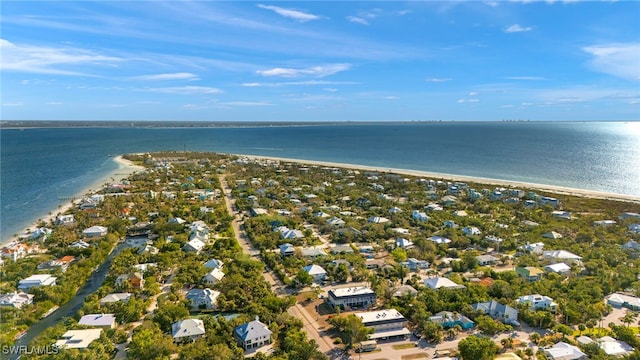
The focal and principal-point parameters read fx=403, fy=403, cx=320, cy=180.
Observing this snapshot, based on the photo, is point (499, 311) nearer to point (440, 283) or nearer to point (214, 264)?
point (440, 283)

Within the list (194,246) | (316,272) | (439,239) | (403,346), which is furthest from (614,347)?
(194,246)

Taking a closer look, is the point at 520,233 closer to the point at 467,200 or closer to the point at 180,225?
the point at 467,200

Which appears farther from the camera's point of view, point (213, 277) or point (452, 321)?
Answer: point (213, 277)

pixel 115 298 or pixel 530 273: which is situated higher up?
pixel 530 273

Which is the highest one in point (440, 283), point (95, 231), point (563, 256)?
point (563, 256)

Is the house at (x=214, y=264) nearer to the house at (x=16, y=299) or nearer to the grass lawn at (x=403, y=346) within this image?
the house at (x=16, y=299)

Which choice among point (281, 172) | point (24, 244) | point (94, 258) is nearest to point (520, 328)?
point (94, 258)

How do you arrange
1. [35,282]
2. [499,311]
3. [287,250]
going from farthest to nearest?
[287,250]
[35,282]
[499,311]
